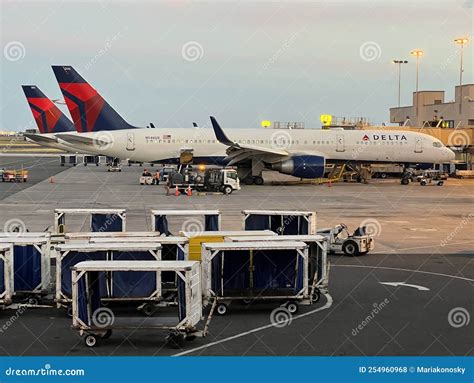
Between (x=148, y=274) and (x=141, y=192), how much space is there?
4316 cm

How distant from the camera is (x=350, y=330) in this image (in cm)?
1852

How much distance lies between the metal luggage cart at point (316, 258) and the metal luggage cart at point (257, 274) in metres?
0.99

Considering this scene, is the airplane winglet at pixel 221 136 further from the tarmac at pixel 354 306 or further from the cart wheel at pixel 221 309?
the cart wheel at pixel 221 309

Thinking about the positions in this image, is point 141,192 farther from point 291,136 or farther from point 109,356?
point 109,356

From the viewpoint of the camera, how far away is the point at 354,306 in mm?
21422

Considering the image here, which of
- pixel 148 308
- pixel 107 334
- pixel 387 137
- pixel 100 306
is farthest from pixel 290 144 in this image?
pixel 107 334

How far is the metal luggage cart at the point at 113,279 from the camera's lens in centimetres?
2000

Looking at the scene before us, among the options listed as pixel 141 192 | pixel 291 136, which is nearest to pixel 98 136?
pixel 141 192

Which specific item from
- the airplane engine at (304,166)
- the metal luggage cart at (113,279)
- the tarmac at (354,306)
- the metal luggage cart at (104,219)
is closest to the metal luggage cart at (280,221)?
the tarmac at (354,306)

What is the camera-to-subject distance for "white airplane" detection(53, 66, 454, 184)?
73688 mm

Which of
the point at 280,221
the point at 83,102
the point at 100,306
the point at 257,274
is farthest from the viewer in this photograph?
the point at 83,102

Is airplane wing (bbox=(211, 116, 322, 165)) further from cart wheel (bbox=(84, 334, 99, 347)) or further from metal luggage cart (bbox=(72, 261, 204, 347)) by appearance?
cart wheel (bbox=(84, 334, 99, 347))

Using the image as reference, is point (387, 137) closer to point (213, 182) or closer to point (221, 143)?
point (221, 143)

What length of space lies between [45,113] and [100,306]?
80320 millimetres
